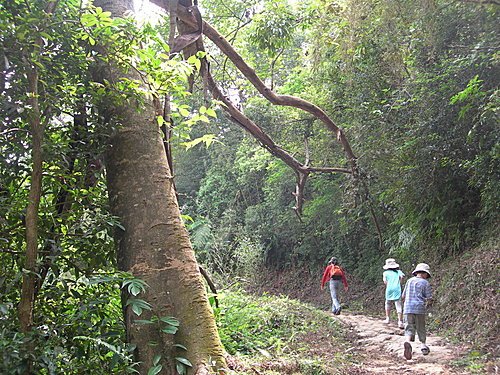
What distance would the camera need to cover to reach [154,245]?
310cm

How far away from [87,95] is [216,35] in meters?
2.52

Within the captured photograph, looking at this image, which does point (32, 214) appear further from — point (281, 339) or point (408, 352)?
point (408, 352)

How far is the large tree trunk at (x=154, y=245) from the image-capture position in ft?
9.32

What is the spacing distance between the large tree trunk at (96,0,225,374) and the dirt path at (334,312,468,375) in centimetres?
359

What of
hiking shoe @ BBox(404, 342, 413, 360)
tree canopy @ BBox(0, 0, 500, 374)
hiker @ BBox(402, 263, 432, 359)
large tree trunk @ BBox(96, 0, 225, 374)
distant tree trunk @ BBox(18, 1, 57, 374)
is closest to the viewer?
distant tree trunk @ BBox(18, 1, 57, 374)

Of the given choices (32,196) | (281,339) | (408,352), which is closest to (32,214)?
(32,196)

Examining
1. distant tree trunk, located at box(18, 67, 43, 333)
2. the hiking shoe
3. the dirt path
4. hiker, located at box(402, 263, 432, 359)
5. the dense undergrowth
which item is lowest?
the dirt path

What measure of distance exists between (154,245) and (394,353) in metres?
5.62

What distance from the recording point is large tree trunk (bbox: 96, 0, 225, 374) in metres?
2.84

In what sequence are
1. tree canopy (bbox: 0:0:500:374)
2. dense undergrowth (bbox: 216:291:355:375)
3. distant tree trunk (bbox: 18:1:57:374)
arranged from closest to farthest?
distant tree trunk (bbox: 18:1:57:374) → tree canopy (bbox: 0:0:500:374) → dense undergrowth (bbox: 216:291:355:375)

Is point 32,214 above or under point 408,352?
above

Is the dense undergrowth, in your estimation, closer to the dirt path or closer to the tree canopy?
the dirt path

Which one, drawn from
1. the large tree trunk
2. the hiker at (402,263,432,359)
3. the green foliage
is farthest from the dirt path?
the large tree trunk

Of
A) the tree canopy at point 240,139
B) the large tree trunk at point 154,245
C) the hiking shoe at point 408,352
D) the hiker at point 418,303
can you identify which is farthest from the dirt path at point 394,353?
the large tree trunk at point 154,245
